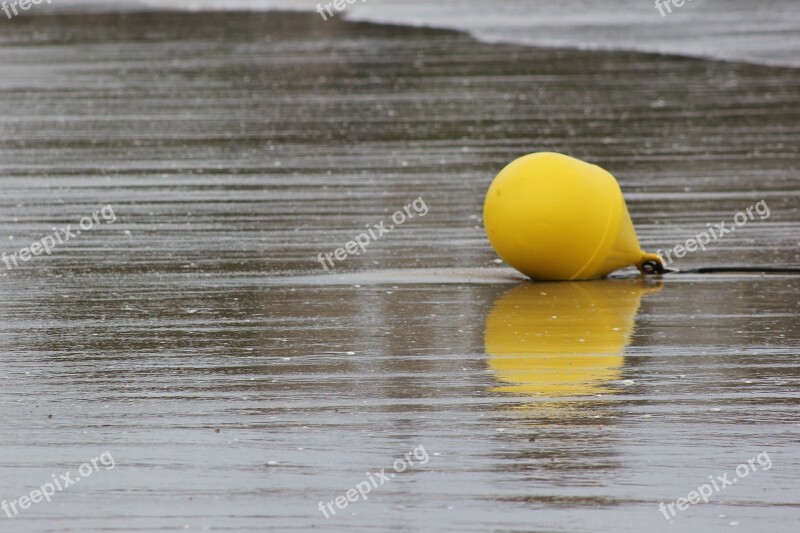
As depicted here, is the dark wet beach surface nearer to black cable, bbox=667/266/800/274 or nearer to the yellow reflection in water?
the yellow reflection in water

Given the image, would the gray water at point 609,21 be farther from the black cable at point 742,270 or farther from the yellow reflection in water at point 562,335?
the yellow reflection in water at point 562,335

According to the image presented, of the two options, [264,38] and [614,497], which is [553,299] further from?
[264,38]

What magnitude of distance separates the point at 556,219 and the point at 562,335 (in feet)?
4.46

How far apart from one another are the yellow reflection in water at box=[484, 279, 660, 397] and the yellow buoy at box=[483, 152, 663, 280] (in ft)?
0.51

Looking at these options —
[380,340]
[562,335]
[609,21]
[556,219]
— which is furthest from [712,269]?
[609,21]

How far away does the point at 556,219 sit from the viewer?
915 cm

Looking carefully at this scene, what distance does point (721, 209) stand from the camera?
1203 cm

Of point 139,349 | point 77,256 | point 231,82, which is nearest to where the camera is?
point 139,349

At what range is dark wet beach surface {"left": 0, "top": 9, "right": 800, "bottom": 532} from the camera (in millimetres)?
5539

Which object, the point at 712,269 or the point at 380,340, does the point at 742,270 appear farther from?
the point at 380,340

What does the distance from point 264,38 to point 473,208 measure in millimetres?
24531

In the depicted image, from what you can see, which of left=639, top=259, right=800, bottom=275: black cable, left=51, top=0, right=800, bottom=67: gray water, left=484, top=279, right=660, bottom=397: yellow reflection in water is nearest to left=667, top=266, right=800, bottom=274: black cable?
left=639, top=259, right=800, bottom=275: black cable

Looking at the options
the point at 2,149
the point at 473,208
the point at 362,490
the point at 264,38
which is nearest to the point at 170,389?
the point at 362,490

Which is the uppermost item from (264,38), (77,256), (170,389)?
(170,389)
